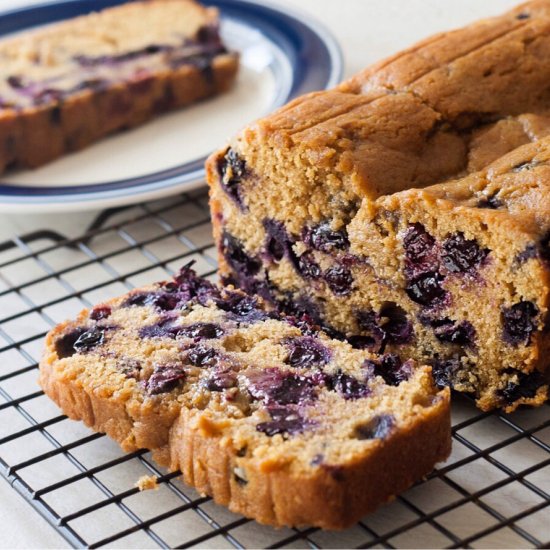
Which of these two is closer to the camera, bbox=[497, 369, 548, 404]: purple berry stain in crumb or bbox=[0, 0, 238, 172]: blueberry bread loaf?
bbox=[497, 369, 548, 404]: purple berry stain in crumb

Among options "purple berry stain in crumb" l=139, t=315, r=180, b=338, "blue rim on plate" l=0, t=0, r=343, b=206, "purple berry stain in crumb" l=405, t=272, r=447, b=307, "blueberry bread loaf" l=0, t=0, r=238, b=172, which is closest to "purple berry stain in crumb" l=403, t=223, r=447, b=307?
"purple berry stain in crumb" l=405, t=272, r=447, b=307

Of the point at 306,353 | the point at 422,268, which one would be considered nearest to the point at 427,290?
the point at 422,268

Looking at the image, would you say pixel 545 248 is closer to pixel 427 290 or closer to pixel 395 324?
pixel 427 290

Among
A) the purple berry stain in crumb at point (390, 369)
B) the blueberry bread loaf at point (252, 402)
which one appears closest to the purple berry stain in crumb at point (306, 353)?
the blueberry bread loaf at point (252, 402)

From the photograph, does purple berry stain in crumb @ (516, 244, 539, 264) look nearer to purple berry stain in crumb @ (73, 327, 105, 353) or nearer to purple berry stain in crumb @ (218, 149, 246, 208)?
purple berry stain in crumb @ (218, 149, 246, 208)

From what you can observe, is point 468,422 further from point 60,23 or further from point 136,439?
point 60,23

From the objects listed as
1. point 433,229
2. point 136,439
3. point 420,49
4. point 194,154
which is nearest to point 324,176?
point 433,229
